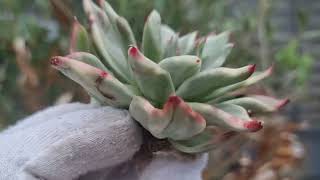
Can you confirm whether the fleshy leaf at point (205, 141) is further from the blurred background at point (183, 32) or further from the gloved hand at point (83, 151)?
the blurred background at point (183, 32)

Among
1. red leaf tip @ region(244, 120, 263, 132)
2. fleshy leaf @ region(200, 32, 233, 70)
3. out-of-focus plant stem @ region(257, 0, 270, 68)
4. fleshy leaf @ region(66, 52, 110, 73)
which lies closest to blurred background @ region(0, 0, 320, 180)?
out-of-focus plant stem @ region(257, 0, 270, 68)

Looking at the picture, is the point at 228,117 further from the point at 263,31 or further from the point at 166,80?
the point at 263,31

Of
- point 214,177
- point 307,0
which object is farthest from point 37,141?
point 307,0

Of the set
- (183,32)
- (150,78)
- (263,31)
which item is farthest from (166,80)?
(263,31)

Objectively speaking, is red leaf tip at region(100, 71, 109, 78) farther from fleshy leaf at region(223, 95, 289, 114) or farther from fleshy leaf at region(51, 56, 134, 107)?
fleshy leaf at region(223, 95, 289, 114)

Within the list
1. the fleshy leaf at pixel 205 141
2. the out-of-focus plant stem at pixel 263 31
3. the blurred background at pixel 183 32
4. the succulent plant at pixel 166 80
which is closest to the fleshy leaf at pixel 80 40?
the succulent plant at pixel 166 80

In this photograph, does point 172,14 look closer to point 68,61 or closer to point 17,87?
point 17,87
